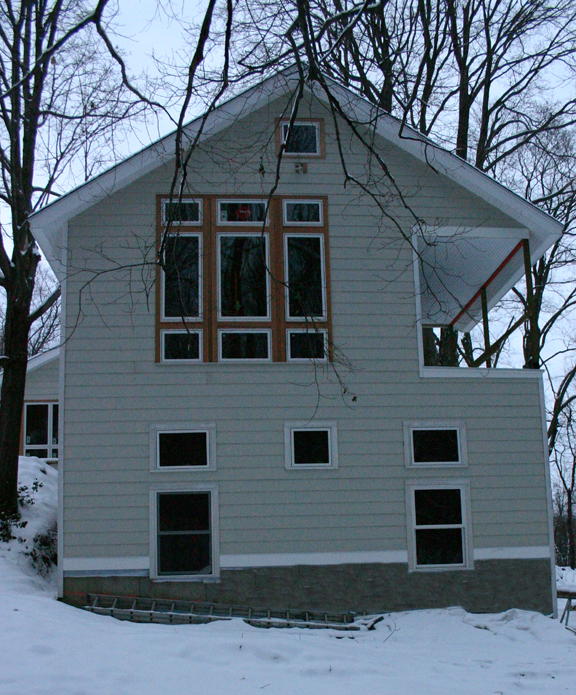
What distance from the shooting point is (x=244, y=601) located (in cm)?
951

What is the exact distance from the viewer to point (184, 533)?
9648 millimetres

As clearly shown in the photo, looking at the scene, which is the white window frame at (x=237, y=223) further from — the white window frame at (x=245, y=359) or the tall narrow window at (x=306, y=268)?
the white window frame at (x=245, y=359)

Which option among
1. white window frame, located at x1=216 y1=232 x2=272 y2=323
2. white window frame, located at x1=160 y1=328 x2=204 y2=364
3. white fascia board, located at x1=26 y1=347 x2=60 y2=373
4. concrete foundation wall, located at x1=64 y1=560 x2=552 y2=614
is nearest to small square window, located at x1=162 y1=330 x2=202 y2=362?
white window frame, located at x1=160 y1=328 x2=204 y2=364

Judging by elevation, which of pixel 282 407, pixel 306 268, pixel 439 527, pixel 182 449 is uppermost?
pixel 306 268

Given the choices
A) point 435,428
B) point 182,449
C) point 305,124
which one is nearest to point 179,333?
point 182,449

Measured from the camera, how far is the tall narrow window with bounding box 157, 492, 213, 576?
377 inches

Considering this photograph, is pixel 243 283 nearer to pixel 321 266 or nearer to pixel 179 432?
pixel 321 266

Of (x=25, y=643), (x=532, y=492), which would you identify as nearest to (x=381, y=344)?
(x=532, y=492)

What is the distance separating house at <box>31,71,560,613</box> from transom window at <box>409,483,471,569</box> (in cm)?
3

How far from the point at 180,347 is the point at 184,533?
98.2 inches

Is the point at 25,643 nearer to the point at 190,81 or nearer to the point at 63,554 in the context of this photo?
the point at 63,554

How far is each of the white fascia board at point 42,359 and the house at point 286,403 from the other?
8.16 m

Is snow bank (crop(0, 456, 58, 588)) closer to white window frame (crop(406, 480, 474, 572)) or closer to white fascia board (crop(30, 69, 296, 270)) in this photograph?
white fascia board (crop(30, 69, 296, 270))

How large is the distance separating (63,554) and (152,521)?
3.94 feet
